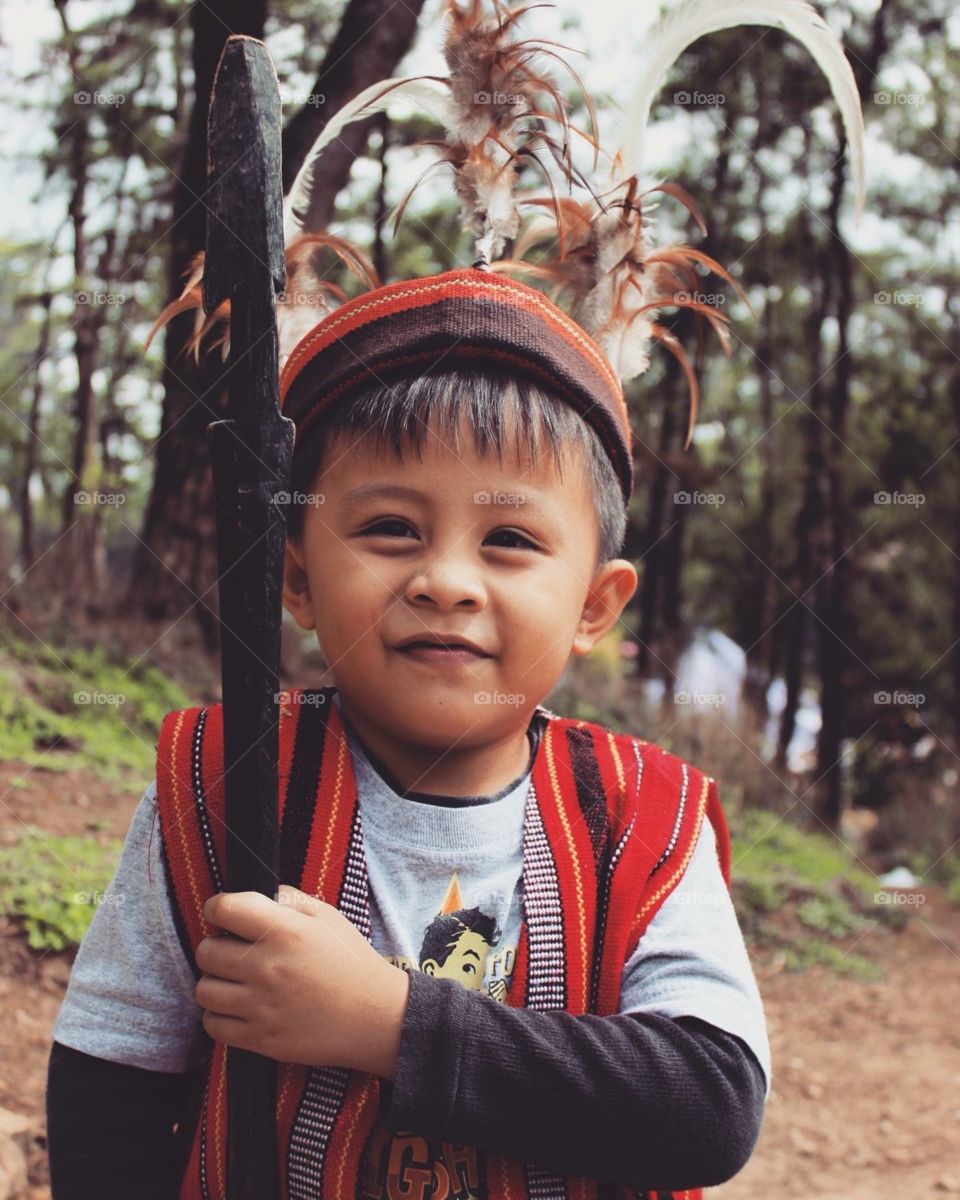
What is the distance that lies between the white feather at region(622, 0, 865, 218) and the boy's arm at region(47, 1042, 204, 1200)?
1.64 m

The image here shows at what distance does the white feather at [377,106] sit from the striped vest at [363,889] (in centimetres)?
87

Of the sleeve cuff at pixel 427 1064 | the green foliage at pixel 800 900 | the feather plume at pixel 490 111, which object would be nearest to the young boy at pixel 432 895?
the sleeve cuff at pixel 427 1064

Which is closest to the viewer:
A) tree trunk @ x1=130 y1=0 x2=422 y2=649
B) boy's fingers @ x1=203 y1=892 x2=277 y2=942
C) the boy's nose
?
boy's fingers @ x1=203 y1=892 x2=277 y2=942

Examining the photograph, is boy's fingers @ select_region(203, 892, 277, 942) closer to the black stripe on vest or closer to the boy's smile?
the black stripe on vest

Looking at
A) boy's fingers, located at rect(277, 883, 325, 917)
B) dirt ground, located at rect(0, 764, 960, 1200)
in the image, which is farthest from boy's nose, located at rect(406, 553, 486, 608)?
dirt ground, located at rect(0, 764, 960, 1200)

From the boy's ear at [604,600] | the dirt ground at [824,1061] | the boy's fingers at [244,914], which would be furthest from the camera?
the dirt ground at [824,1061]

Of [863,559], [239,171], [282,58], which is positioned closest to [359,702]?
[239,171]

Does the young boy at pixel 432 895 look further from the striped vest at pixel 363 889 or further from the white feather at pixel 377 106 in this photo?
the white feather at pixel 377 106

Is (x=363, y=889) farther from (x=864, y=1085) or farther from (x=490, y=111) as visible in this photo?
(x=864, y=1085)

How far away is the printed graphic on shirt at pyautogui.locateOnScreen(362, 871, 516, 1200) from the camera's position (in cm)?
140

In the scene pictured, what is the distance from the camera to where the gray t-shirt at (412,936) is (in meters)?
1.42

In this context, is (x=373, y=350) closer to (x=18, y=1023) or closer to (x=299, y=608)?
(x=299, y=608)

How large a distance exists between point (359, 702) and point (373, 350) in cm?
49

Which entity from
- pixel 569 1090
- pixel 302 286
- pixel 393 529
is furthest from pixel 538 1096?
pixel 302 286
